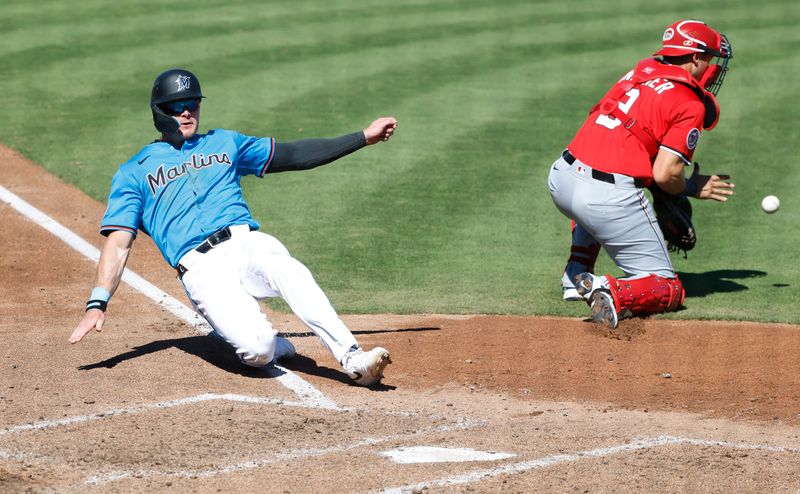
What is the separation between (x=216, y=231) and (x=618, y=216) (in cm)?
257

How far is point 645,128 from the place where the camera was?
281 inches

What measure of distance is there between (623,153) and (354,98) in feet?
21.1

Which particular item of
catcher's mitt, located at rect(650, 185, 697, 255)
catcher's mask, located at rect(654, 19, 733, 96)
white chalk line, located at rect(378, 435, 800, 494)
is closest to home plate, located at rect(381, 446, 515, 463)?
white chalk line, located at rect(378, 435, 800, 494)

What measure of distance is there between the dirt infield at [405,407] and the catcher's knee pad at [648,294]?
0.16 m

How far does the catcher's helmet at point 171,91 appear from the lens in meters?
6.27

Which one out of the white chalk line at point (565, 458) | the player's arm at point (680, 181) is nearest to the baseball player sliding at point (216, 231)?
the white chalk line at point (565, 458)

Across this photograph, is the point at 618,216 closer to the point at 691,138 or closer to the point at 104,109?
the point at 691,138

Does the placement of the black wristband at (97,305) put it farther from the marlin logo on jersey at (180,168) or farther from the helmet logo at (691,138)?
the helmet logo at (691,138)

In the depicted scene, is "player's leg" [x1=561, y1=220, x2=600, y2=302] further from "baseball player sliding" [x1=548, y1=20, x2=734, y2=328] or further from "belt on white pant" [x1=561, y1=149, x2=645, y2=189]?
Result: "belt on white pant" [x1=561, y1=149, x2=645, y2=189]

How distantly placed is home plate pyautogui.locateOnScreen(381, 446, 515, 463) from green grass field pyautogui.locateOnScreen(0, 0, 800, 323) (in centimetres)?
254

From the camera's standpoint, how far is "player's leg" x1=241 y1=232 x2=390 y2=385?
5.70m

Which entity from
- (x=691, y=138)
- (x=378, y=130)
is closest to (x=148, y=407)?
(x=378, y=130)

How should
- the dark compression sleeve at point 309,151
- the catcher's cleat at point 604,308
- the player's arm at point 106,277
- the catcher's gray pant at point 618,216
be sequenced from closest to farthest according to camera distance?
the player's arm at point 106,277 < the dark compression sleeve at point 309,151 < the catcher's cleat at point 604,308 < the catcher's gray pant at point 618,216

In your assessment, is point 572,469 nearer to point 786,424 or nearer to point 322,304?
point 786,424
